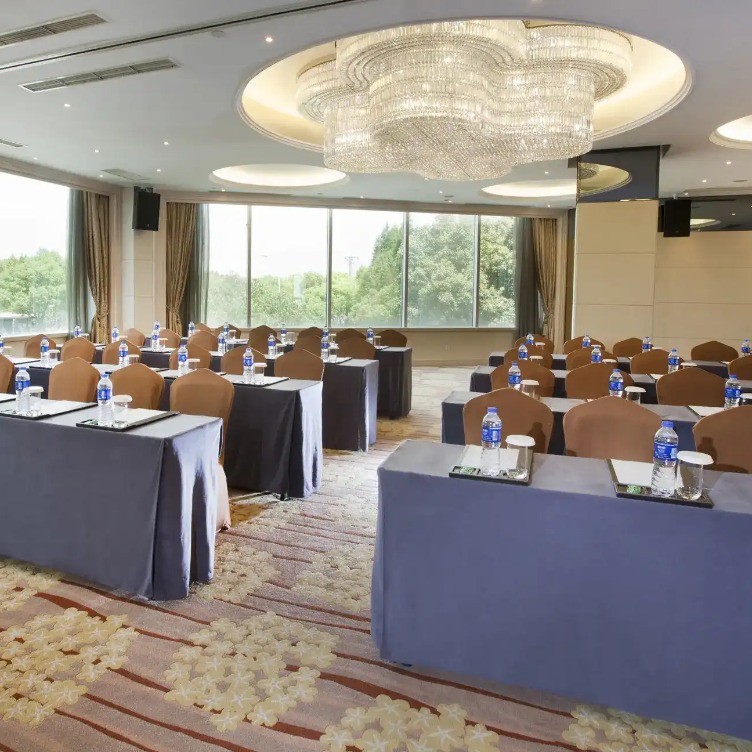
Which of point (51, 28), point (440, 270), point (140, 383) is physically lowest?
point (140, 383)

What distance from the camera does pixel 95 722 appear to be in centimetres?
241

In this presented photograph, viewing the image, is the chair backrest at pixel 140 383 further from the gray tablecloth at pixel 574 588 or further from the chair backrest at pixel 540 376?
the chair backrest at pixel 540 376

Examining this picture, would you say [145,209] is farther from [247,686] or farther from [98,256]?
[247,686]

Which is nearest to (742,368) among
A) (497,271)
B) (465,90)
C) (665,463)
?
(465,90)

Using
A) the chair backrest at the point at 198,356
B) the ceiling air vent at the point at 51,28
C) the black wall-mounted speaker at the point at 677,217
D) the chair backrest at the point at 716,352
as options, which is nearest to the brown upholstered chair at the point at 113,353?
the chair backrest at the point at 198,356

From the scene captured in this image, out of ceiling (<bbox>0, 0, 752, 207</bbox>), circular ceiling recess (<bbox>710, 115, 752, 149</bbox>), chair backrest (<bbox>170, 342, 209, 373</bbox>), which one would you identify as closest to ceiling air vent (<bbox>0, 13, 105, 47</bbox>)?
ceiling (<bbox>0, 0, 752, 207</bbox>)

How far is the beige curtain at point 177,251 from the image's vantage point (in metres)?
13.1

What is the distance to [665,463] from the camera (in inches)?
96.2

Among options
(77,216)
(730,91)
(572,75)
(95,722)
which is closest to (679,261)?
(730,91)

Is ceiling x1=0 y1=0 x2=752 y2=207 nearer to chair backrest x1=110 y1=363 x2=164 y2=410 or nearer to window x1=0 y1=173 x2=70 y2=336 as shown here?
window x1=0 y1=173 x2=70 y2=336

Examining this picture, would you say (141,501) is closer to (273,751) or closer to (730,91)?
(273,751)

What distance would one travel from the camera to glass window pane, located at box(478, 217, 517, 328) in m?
15.0

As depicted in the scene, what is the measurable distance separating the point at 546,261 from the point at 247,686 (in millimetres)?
13682

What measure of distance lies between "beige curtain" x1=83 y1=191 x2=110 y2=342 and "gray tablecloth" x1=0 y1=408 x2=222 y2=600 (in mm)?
9480
